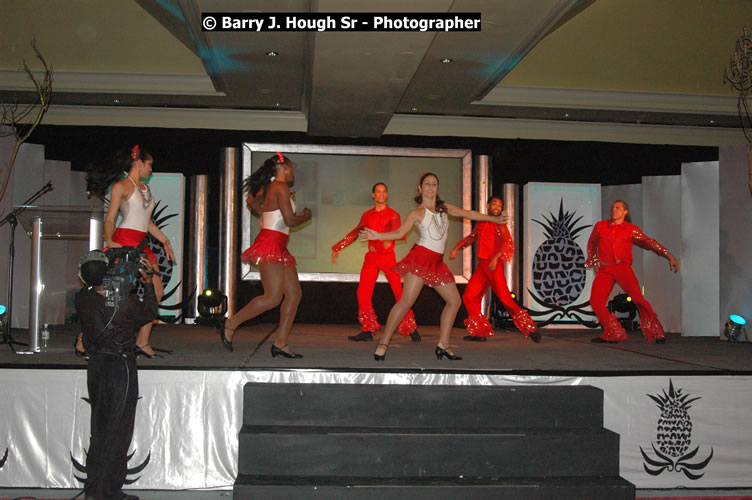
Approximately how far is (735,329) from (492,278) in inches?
131

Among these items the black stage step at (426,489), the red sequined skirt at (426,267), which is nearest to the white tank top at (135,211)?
the red sequined skirt at (426,267)

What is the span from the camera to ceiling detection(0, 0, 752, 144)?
651 cm

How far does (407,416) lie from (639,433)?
69.1 inches

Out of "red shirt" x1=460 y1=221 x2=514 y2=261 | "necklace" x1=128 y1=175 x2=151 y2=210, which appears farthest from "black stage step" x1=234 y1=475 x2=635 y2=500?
"red shirt" x1=460 y1=221 x2=514 y2=261

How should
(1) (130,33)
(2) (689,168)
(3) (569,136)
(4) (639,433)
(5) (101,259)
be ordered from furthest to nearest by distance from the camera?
(3) (569,136), (2) (689,168), (1) (130,33), (4) (639,433), (5) (101,259)

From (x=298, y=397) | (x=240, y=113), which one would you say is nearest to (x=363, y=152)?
(x=240, y=113)

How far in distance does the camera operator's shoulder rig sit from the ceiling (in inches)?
102

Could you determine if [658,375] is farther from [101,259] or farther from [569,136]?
[569,136]

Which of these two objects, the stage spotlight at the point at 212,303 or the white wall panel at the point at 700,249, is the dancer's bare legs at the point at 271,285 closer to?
the stage spotlight at the point at 212,303

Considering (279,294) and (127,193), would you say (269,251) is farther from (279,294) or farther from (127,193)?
(127,193)

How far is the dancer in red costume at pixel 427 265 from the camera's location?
5570mm

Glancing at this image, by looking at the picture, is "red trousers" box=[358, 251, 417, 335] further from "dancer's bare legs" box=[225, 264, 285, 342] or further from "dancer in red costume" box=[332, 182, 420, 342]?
"dancer's bare legs" box=[225, 264, 285, 342]

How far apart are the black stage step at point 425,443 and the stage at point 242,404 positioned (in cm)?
24

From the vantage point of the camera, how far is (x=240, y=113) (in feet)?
32.8
